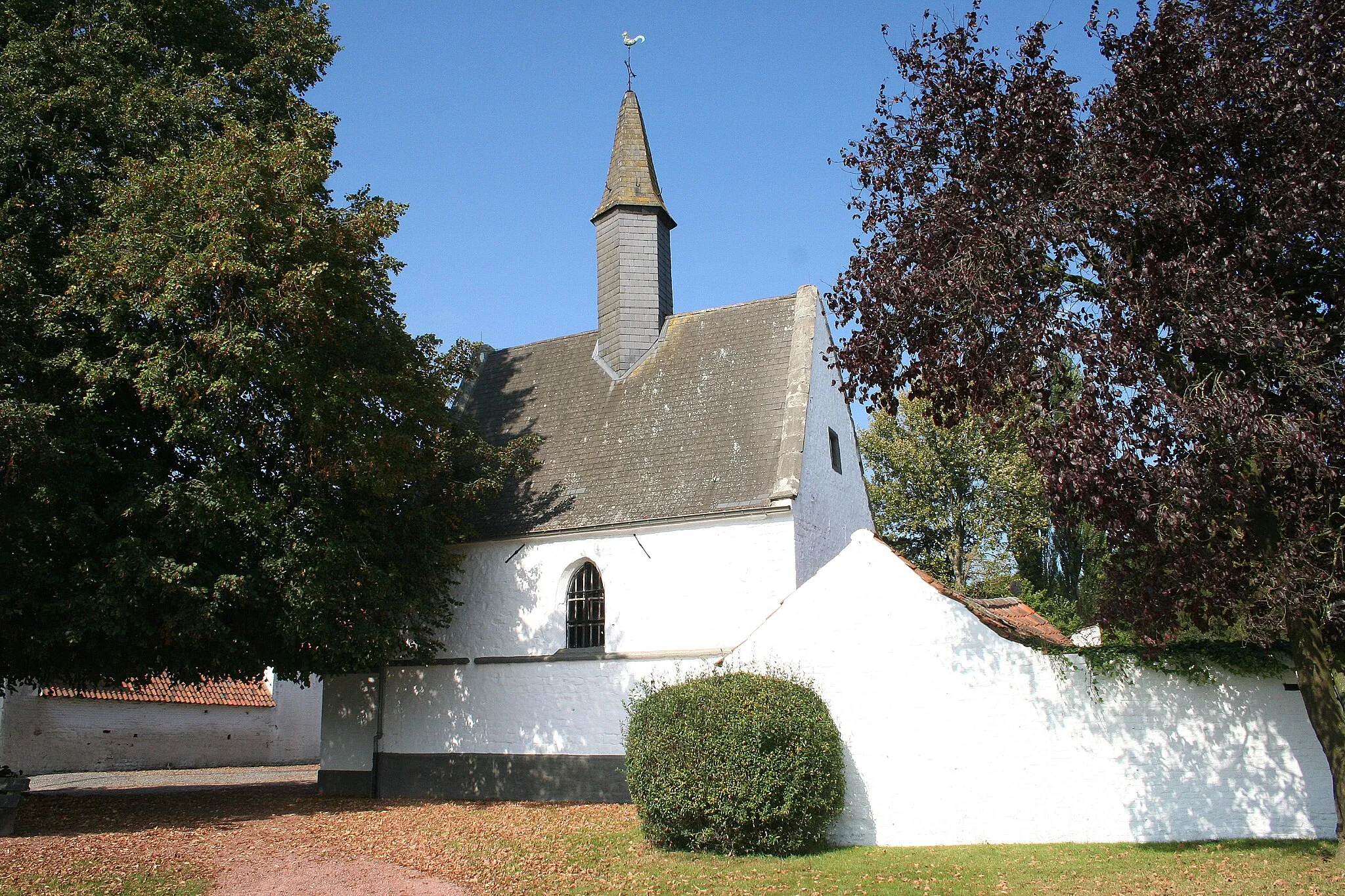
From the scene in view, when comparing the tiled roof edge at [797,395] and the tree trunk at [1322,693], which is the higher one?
the tiled roof edge at [797,395]

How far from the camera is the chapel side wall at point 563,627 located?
15.7 meters

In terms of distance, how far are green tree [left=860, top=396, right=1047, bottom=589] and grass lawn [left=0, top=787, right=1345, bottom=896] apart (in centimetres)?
2510

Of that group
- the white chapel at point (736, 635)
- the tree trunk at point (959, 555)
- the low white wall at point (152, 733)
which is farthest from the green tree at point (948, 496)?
the low white wall at point (152, 733)

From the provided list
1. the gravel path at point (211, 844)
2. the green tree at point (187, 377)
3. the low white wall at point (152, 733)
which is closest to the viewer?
the gravel path at point (211, 844)

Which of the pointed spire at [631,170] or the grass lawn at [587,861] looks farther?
the pointed spire at [631,170]

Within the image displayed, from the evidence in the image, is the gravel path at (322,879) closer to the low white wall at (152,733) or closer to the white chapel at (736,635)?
the white chapel at (736,635)

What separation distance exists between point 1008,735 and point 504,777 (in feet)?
30.3

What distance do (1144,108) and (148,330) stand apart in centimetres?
1272

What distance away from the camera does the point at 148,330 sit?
1327 cm

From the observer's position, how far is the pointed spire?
2119 centimetres

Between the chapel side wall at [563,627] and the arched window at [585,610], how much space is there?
17 centimetres

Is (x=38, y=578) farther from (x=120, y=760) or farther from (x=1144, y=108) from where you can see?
(x=120, y=760)

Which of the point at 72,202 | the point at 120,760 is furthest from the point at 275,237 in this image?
the point at 120,760

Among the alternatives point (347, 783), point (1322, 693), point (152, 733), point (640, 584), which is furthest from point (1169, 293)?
point (152, 733)
